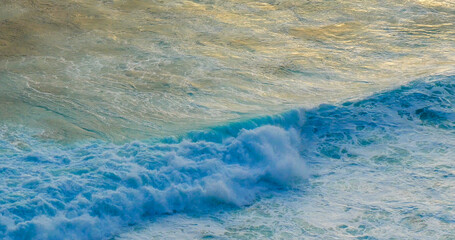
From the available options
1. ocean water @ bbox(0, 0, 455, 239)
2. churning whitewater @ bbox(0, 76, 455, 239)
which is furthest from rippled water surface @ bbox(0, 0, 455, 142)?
churning whitewater @ bbox(0, 76, 455, 239)

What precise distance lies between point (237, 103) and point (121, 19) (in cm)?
463

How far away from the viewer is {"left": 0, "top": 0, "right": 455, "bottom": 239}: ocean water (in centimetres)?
698

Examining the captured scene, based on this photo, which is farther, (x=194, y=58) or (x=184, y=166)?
(x=194, y=58)

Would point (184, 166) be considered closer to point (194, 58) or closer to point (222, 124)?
point (222, 124)

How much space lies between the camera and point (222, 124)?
8680mm

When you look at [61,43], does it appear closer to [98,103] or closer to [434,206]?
[98,103]

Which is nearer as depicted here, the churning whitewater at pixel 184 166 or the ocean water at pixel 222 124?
the churning whitewater at pixel 184 166

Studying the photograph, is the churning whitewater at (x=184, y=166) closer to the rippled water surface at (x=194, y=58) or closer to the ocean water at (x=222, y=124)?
the ocean water at (x=222, y=124)

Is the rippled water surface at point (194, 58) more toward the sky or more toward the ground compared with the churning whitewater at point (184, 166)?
more toward the sky

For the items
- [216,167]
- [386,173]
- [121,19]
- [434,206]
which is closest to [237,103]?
[216,167]

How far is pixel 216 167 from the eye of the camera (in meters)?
7.87

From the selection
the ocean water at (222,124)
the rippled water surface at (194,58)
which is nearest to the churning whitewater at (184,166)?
the ocean water at (222,124)

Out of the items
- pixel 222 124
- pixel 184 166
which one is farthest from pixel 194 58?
pixel 184 166

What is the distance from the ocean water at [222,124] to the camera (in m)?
6.98
